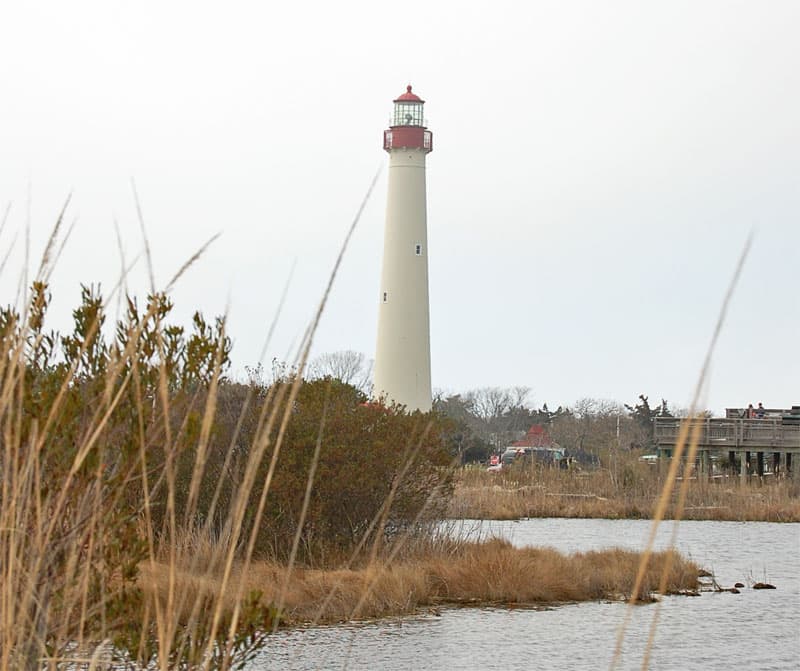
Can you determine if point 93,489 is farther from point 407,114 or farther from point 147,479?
point 407,114

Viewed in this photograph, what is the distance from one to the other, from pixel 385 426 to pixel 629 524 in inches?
515

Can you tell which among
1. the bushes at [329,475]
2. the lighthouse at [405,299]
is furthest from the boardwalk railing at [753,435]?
the bushes at [329,475]

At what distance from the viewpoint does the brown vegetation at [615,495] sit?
1257 inches

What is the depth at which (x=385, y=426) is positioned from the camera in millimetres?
19562

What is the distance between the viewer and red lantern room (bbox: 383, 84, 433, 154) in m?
45.6

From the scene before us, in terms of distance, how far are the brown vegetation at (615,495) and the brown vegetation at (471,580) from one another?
1049 centimetres

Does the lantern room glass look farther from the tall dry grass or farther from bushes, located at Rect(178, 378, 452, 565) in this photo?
the tall dry grass

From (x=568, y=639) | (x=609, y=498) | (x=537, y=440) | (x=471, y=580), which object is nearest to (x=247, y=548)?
(x=568, y=639)

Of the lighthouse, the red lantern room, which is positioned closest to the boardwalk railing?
the lighthouse

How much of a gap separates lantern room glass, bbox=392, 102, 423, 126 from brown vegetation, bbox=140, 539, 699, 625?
2915 cm

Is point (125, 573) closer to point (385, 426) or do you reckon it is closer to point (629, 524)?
point (385, 426)

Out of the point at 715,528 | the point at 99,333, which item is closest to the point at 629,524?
the point at 715,528

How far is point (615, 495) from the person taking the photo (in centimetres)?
3472

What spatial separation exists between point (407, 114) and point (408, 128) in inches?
65.4
